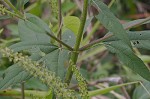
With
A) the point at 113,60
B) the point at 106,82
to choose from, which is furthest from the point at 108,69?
the point at 106,82

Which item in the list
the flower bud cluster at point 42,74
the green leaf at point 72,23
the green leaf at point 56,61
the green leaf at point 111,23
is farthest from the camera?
the green leaf at point 72,23

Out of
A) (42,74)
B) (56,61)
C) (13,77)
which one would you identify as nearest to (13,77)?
(13,77)

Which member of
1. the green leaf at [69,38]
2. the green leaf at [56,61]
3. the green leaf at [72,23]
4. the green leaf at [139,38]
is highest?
the green leaf at [72,23]

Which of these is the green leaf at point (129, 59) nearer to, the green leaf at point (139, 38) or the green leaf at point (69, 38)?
the green leaf at point (139, 38)

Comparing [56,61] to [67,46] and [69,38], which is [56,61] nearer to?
[67,46]

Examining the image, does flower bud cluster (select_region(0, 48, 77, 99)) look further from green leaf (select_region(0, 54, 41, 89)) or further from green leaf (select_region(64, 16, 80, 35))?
green leaf (select_region(64, 16, 80, 35))

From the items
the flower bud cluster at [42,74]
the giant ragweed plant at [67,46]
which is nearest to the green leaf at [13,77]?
the giant ragweed plant at [67,46]

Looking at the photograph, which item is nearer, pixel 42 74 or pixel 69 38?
pixel 42 74
